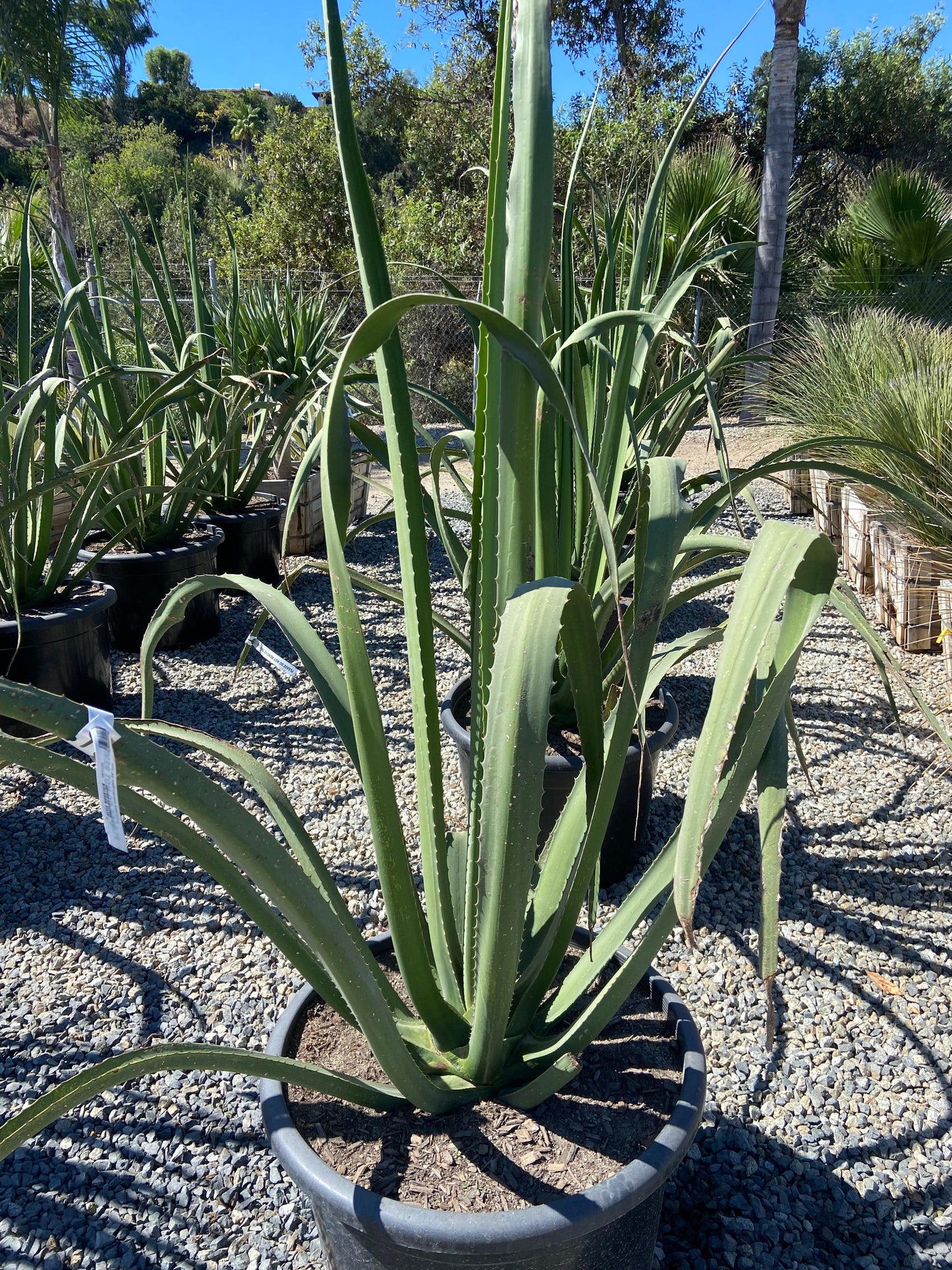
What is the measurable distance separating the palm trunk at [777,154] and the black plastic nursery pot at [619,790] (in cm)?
531

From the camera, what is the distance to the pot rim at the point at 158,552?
9.20ft

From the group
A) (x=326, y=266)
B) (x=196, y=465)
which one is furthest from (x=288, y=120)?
(x=196, y=465)

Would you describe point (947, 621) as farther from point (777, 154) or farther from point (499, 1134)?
point (777, 154)

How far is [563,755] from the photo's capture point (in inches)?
67.1

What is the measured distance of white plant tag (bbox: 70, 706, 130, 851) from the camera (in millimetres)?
494

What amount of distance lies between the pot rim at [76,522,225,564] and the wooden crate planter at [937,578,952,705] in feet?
7.74

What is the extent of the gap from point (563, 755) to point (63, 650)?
1373mm

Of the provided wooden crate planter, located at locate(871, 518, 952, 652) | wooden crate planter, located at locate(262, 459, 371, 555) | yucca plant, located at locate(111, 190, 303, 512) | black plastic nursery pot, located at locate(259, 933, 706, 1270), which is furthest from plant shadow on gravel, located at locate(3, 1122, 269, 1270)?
wooden crate planter, located at locate(262, 459, 371, 555)

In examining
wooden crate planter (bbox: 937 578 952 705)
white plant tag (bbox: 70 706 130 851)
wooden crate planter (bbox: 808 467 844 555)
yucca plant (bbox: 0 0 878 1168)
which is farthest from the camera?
wooden crate planter (bbox: 808 467 844 555)

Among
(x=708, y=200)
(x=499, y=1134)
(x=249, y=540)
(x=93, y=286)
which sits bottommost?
(x=499, y=1134)

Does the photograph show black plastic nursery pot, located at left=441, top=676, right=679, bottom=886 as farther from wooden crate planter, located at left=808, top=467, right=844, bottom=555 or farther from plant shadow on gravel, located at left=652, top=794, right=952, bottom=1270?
wooden crate planter, located at left=808, top=467, right=844, bottom=555

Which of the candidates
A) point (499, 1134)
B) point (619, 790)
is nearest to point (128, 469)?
point (619, 790)

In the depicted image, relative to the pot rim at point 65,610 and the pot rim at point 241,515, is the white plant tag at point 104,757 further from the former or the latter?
the pot rim at point 241,515

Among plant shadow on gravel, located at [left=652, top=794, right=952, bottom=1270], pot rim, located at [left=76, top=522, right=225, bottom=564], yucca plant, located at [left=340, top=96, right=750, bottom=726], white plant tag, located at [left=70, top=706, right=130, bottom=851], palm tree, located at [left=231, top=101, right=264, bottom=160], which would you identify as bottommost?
plant shadow on gravel, located at [left=652, top=794, right=952, bottom=1270]
